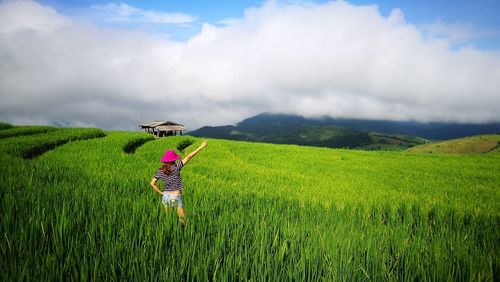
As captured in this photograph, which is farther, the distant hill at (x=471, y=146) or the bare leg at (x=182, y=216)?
the distant hill at (x=471, y=146)

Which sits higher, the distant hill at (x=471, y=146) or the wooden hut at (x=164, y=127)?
the wooden hut at (x=164, y=127)

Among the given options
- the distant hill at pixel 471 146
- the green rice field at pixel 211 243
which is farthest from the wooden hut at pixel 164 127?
the distant hill at pixel 471 146

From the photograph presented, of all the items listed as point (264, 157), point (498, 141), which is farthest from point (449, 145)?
point (264, 157)

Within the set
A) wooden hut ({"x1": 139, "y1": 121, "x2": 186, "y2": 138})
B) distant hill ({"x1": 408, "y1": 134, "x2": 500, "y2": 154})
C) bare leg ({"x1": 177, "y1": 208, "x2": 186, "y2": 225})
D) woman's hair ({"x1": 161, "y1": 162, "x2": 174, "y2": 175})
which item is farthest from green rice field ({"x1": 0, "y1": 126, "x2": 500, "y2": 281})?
distant hill ({"x1": 408, "y1": 134, "x2": 500, "y2": 154})

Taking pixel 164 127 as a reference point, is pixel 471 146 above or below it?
below

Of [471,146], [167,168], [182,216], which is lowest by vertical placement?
[471,146]

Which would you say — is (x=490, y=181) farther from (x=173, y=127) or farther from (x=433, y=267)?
(x=173, y=127)

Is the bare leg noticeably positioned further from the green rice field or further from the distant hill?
the distant hill

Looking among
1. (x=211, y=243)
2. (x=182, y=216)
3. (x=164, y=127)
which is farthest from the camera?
(x=164, y=127)

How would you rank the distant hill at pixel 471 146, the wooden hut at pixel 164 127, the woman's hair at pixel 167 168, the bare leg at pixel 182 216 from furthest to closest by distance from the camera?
the distant hill at pixel 471 146 < the wooden hut at pixel 164 127 < the woman's hair at pixel 167 168 < the bare leg at pixel 182 216

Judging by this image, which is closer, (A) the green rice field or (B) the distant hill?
(A) the green rice field

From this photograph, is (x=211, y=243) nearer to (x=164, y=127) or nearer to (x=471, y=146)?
(x=164, y=127)

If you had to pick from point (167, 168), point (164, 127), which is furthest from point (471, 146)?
point (167, 168)

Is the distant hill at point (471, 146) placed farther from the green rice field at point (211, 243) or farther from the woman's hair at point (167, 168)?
the woman's hair at point (167, 168)
